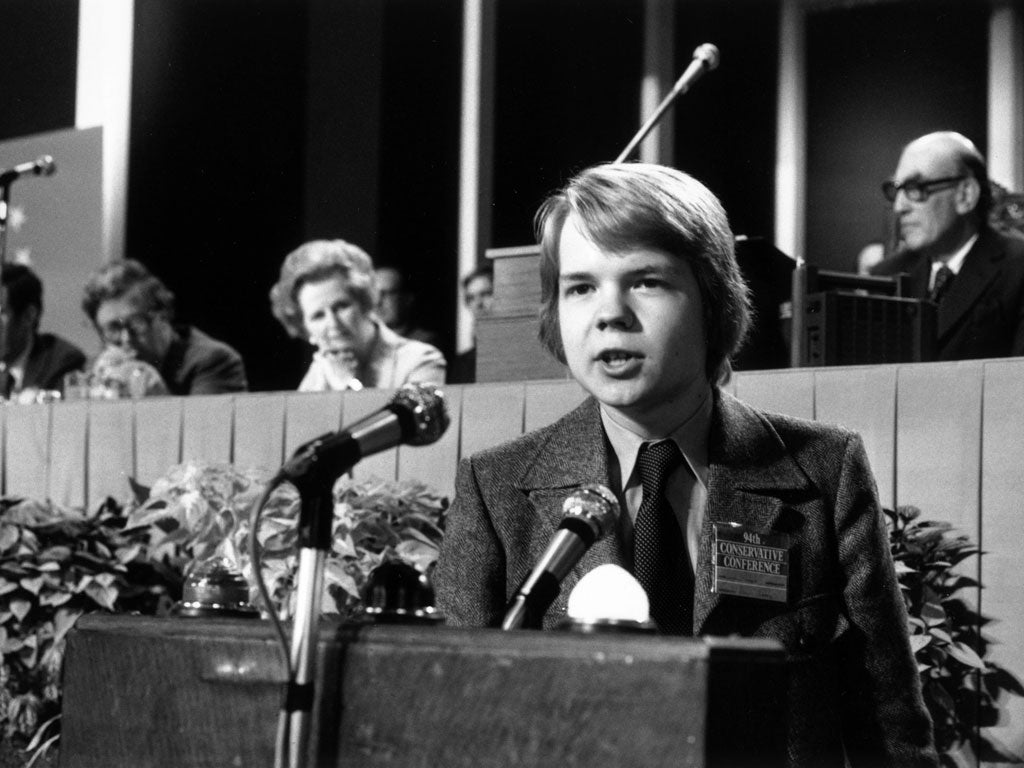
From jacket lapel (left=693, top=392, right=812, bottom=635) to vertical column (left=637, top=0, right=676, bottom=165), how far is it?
6575 mm

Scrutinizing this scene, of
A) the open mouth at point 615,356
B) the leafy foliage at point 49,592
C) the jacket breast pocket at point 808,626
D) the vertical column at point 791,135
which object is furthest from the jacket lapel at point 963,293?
the vertical column at point 791,135

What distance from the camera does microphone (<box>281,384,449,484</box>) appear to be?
112 centimetres

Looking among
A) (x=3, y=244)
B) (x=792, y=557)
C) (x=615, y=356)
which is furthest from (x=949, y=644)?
(x=3, y=244)

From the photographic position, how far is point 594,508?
3.99ft

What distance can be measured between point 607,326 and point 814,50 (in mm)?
7808

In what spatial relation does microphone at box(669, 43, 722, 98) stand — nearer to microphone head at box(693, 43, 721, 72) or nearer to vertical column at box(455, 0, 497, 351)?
microphone head at box(693, 43, 721, 72)

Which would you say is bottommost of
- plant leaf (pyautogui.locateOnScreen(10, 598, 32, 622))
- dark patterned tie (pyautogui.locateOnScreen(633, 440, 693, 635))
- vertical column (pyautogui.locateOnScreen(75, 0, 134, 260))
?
plant leaf (pyautogui.locateOnScreen(10, 598, 32, 622))

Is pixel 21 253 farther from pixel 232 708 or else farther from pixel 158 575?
pixel 232 708

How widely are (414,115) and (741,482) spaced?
6.00 metres

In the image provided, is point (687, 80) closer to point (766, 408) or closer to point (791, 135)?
point (766, 408)

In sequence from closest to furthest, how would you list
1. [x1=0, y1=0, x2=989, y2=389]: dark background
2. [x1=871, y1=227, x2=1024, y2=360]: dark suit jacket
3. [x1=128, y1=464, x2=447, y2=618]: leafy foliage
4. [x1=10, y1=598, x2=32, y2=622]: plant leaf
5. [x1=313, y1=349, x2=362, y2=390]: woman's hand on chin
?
[x1=128, y1=464, x2=447, y2=618]: leafy foliage
[x1=10, y1=598, x2=32, y2=622]: plant leaf
[x1=871, y1=227, x2=1024, y2=360]: dark suit jacket
[x1=313, y1=349, x2=362, y2=390]: woman's hand on chin
[x1=0, y1=0, x2=989, y2=389]: dark background

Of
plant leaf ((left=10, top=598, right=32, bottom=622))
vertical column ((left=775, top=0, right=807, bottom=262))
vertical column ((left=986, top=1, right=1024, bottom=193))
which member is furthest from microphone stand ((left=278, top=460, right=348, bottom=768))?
vertical column ((left=775, top=0, right=807, bottom=262))

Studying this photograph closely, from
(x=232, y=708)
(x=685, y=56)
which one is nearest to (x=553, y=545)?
(x=232, y=708)

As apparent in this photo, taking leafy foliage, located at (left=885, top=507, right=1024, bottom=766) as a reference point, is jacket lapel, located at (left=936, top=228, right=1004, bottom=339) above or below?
above
